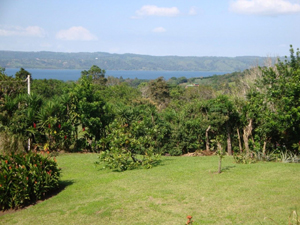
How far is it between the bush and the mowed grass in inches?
15.1

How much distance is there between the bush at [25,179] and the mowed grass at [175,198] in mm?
384

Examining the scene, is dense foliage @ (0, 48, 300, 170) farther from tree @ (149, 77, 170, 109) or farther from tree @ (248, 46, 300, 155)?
tree @ (149, 77, 170, 109)

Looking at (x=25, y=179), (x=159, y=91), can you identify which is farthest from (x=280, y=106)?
(x=159, y=91)

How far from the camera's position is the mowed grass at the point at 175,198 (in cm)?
718

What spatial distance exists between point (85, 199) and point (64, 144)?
32.6 ft

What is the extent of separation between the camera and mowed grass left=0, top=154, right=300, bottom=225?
23.5 feet

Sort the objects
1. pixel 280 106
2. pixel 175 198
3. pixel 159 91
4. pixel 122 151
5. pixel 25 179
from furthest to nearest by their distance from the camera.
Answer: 1. pixel 159 91
2. pixel 280 106
3. pixel 122 151
4. pixel 25 179
5. pixel 175 198

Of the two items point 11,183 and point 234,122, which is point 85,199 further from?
point 234,122

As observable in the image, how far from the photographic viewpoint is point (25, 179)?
8.77m

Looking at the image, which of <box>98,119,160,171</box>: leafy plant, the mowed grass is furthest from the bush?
<box>98,119,160,171</box>: leafy plant

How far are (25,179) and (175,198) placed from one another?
4.01 m

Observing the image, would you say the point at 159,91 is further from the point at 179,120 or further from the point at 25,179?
the point at 25,179

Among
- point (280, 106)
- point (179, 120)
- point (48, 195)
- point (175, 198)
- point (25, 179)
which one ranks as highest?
point (280, 106)

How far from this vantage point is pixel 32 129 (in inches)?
672
